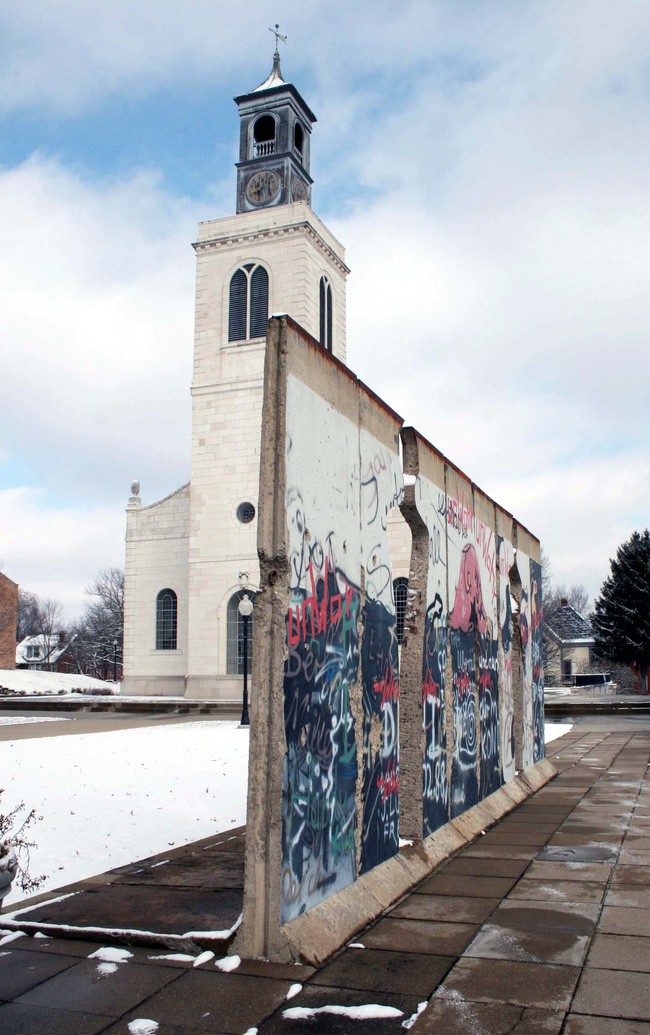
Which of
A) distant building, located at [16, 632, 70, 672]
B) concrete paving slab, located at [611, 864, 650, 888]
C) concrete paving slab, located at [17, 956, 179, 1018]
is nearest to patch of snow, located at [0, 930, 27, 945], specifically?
concrete paving slab, located at [17, 956, 179, 1018]

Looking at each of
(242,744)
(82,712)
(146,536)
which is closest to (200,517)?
(146,536)

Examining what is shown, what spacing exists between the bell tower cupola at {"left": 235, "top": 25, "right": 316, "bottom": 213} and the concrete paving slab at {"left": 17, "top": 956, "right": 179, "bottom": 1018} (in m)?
35.1

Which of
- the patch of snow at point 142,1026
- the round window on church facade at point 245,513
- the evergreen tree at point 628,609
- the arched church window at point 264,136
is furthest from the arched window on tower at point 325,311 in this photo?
the patch of snow at point 142,1026

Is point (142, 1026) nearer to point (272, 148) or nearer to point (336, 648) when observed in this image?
point (336, 648)

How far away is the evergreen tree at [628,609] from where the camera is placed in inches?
1628

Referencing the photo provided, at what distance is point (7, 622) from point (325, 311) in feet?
106

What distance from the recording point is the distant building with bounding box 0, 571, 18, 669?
5744 centimetres

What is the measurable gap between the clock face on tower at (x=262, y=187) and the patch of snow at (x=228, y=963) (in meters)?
35.8

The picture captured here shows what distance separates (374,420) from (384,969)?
3.76 m

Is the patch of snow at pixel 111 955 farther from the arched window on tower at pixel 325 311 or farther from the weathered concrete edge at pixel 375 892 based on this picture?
the arched window on tower at pixel 325 311

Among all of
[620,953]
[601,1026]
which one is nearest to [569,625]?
[620,953]

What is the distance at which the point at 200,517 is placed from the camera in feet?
116

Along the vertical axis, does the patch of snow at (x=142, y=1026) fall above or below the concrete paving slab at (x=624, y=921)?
below

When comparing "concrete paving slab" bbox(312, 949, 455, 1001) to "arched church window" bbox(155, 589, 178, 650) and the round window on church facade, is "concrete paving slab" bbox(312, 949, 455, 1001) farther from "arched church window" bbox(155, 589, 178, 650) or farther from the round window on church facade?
"arched church window" bbox(155, 589, 178, 650)
